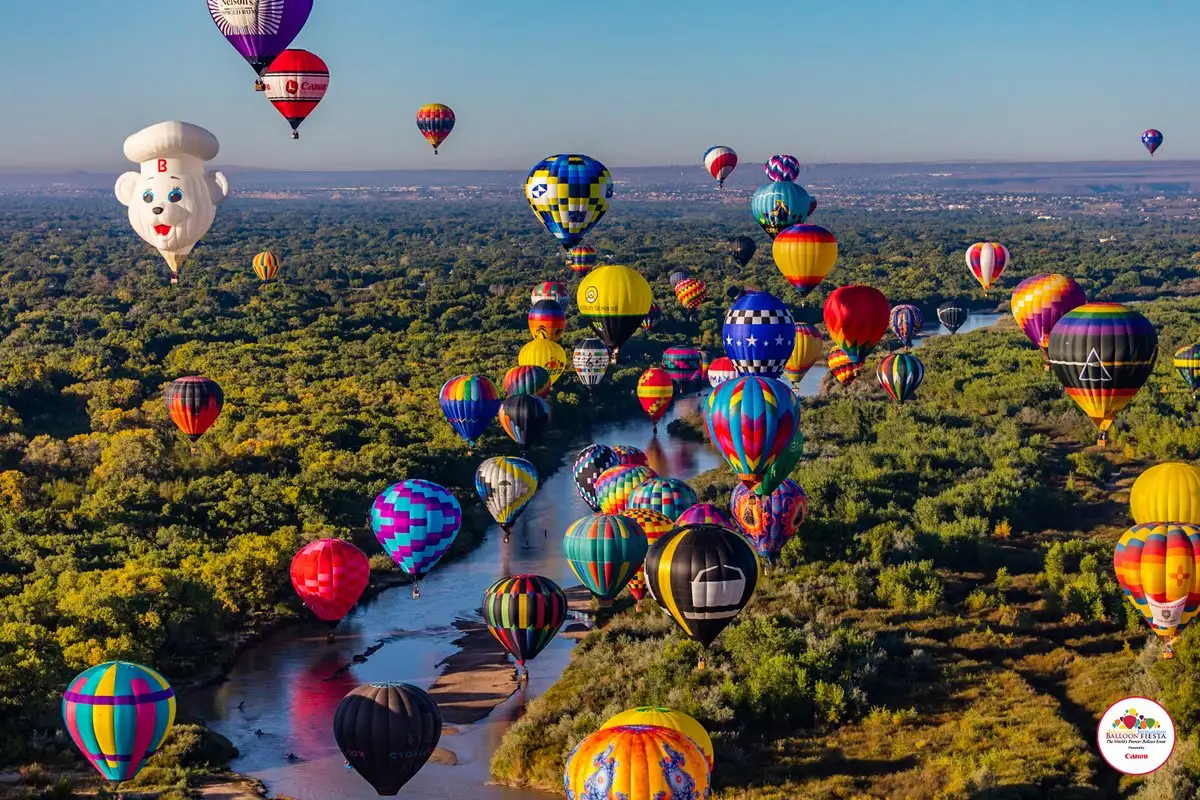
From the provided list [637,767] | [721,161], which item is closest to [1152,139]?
[721,161]

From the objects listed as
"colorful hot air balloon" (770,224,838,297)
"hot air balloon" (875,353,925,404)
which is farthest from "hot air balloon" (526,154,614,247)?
"hot air balloon" (875,353,925,404)

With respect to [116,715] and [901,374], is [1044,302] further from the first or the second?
[116,715]

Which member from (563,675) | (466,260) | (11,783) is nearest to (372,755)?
(11,783)

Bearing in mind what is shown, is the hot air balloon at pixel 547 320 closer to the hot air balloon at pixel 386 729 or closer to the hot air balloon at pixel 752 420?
the hot air balloon at pixel 752 420

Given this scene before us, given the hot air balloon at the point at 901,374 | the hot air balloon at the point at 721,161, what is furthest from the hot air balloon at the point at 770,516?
the hot air balloon at the point at 721,161

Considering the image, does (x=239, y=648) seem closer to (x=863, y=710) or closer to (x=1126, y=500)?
(x=863, y=710)

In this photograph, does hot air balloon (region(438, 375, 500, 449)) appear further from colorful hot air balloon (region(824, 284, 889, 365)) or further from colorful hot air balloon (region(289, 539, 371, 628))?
colorful hot air balloon (region(289, 539, 371, 628))
